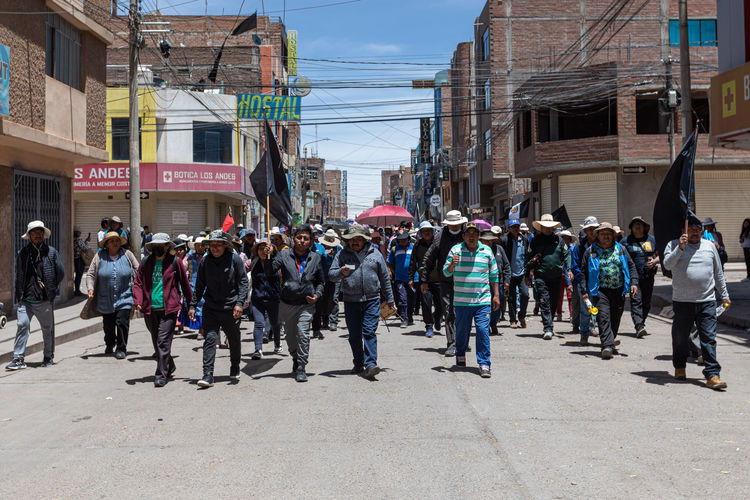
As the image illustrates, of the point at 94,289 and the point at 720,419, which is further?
the point at 94,289

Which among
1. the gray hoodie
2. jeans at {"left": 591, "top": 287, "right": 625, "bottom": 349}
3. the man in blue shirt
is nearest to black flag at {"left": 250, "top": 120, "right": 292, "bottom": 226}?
the man in blue shirt

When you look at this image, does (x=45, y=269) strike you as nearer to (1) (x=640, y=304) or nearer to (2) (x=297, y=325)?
(2) (x=297, y=325)

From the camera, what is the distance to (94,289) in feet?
35.2

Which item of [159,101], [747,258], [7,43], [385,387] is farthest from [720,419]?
[159,101]

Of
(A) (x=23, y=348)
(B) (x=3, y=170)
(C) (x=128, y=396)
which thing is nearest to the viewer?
(C) (x=128, y=396)

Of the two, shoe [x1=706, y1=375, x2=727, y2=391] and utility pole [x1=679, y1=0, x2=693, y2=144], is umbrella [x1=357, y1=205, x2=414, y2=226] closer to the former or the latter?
utility pole [x1=679, y1=0, x2=693, y2=144]

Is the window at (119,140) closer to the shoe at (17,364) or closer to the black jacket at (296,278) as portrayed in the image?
the shoe at (17,364)

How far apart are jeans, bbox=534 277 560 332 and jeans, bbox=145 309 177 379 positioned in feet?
19.3

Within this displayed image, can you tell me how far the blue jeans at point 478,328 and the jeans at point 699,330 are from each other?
6.78 feet

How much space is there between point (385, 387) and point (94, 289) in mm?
5014

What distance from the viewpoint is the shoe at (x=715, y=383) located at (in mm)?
7648

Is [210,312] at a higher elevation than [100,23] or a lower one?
lower

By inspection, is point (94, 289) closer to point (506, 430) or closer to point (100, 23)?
point (506, 430)

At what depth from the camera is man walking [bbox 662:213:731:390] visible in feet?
26.0
